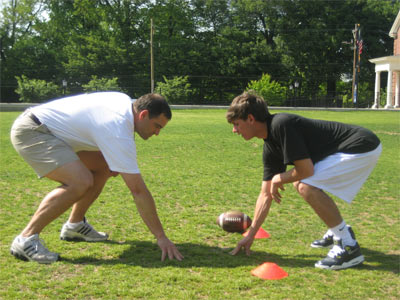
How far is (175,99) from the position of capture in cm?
4269

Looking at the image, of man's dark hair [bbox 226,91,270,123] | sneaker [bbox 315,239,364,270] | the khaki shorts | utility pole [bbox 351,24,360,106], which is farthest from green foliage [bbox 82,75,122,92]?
sneaker [bbox 315,239,364,270]

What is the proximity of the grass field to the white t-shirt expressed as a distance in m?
0.95

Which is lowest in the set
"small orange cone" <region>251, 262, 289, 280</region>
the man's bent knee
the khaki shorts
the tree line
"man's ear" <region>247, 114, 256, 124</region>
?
"small orange cone" <region>251, 262, 289, 280</region>

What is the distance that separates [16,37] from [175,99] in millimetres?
27926

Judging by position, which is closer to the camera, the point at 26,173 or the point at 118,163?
the point at 118,163

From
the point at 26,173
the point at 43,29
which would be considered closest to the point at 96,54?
the point at 43,29

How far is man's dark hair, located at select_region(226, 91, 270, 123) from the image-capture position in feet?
12.3

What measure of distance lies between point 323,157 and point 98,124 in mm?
2018

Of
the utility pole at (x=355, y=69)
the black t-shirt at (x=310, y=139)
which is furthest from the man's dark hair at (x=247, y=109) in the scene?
the utility pole at (x=355, y=69)

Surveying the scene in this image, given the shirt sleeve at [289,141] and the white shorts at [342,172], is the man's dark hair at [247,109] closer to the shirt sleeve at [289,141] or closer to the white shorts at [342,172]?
the shirt sleeve at [289,141]

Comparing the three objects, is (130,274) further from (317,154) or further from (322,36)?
(322,36)

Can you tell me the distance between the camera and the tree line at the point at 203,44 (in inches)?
2074

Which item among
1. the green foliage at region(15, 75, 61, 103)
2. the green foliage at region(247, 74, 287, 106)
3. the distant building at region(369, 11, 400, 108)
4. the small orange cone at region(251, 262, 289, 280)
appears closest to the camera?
the small orange cone at region(251, 262, 289, 280)

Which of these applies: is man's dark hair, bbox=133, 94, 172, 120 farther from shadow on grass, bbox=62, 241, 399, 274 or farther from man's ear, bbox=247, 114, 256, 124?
shadow on grass, bbox=62, 241, 399, 274
